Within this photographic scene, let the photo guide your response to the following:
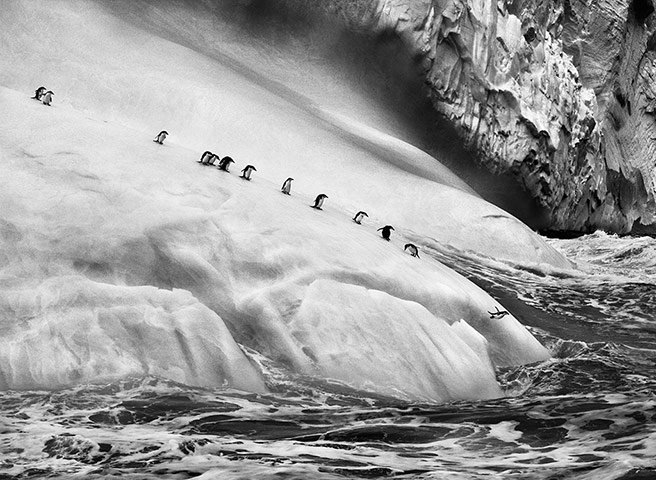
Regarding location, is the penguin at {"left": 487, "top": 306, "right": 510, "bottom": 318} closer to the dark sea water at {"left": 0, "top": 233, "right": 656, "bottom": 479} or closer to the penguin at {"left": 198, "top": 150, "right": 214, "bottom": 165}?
the dark sea water at {"left": 0, "top": 233, "right": 656, "bottom": 479}

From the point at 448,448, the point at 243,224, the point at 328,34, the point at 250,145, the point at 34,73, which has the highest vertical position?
the point at 328,34

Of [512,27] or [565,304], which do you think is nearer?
[565,304]

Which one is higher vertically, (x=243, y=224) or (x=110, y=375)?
(x=243, y=224)

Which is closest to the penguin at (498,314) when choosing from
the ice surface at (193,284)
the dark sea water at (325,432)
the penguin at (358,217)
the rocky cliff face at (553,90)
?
the ice surface at (193,284)

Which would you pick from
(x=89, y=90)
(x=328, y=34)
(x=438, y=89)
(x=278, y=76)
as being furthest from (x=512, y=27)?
(x=89, y=90)

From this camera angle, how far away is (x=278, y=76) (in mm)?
19219

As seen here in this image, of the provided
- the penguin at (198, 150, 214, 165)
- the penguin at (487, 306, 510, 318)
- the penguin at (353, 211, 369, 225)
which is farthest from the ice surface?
the penguin at (353, 211, 369, 225)

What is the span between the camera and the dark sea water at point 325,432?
5.70m

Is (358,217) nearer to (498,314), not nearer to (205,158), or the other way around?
(205,158)

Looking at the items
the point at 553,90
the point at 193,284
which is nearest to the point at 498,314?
the point at 193,284

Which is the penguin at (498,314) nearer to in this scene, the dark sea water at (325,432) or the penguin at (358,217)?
the dark sea water at (325,432)

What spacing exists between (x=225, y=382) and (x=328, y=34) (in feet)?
45.1

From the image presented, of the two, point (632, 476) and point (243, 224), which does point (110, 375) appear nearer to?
point (243, 224)

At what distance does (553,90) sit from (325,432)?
19.5 metres
